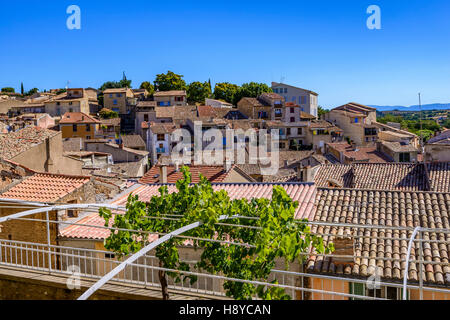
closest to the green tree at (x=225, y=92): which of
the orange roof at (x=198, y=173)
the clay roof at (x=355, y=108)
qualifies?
the clay roof at (x=355, y=108)

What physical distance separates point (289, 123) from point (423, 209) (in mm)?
52509

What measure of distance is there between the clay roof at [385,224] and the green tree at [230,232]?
464cm

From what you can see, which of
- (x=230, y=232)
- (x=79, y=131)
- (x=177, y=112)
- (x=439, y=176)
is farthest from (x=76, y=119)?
(x=230, y=232)

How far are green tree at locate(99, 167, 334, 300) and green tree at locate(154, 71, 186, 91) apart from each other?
8279cm

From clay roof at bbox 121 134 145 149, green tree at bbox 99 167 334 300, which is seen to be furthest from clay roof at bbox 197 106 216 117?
green tree at bbox 99 167 334 300

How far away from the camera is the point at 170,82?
8869 cm

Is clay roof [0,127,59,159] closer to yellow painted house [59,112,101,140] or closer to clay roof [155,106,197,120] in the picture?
yellow painted house [59,112,101,140]

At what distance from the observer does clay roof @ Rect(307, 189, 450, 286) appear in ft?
34.4

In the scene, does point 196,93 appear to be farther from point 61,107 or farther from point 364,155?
point 364,155

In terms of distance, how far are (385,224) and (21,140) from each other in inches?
710

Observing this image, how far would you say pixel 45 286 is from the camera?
757cm

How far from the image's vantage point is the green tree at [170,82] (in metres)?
88.2
